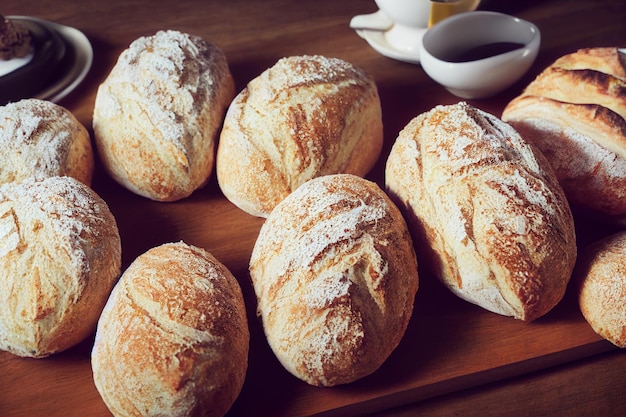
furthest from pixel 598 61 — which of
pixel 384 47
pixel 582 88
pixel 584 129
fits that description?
pixel 384 47

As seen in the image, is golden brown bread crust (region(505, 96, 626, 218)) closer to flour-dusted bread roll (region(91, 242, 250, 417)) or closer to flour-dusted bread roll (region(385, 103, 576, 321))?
flour-dusted bread roll (region(385, 103, 576, 321))

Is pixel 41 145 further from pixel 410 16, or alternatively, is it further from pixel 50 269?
pixel 410 16

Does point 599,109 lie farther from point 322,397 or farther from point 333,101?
point 322,397

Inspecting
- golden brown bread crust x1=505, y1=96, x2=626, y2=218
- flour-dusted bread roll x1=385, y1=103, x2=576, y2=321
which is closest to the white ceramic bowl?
golden brown bread crust x1=505, y1=96, x2=626, y2=218

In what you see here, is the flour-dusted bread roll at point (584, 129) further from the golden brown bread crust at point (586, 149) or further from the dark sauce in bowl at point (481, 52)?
the dark sauce in bowl at point (481, 52)

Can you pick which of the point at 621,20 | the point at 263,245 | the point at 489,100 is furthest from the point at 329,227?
the point at 621,20

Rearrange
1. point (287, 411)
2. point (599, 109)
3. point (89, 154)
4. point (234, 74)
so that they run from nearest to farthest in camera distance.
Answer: point (287, 411)
point (599, 109)
point (89, 154)
point (234, 74)
